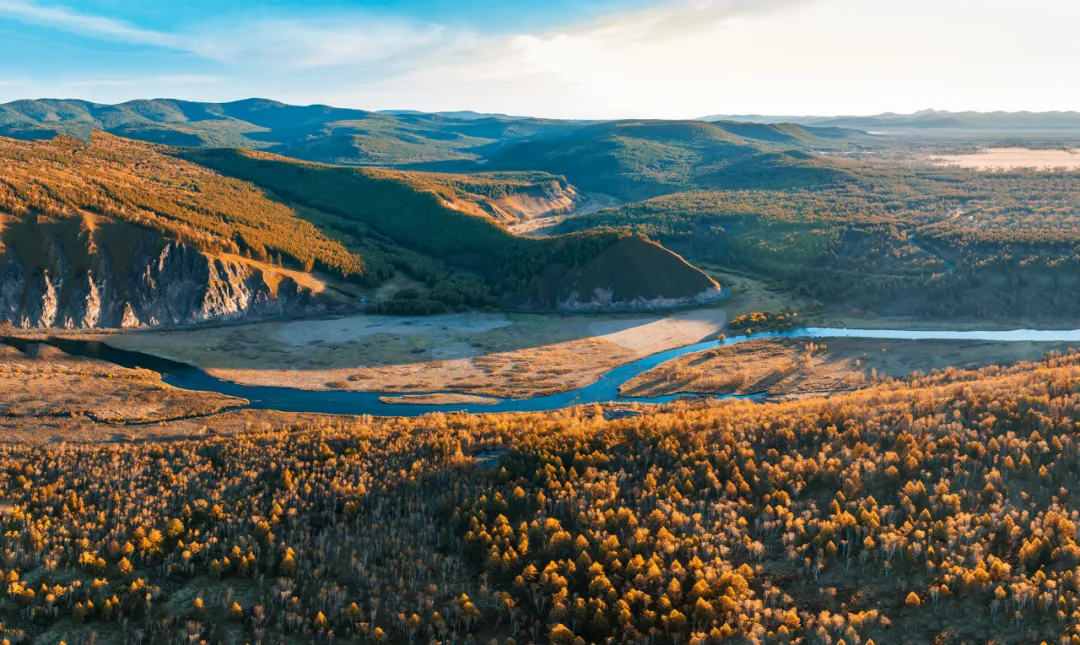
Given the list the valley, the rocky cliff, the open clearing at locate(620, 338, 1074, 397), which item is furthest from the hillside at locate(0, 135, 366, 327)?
the open clearing at locate(620, 338, 1074, 397)

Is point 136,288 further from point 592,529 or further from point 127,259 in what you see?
point 592,529

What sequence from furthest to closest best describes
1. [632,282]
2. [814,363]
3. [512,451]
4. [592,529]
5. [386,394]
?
[632,282] < [814,363] < [386,394] < [512,451] < [592,529]

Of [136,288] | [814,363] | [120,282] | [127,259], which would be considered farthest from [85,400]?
[814,363]

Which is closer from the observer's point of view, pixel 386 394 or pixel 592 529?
pixel 592 529

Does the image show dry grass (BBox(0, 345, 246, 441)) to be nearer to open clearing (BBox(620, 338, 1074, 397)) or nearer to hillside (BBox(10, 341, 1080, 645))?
hillside (BBox(10, 341, 1080, 645))

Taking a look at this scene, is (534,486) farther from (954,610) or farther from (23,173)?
(23,173)

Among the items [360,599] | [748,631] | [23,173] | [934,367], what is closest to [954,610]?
[748,631]
